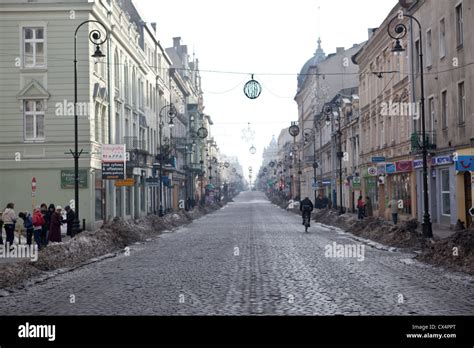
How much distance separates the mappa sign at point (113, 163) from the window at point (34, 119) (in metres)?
5.94

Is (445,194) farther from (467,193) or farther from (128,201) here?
(128,201)

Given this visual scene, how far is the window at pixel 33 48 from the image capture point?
35656mm

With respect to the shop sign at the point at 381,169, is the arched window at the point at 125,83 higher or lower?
higher

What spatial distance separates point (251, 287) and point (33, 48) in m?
26.5

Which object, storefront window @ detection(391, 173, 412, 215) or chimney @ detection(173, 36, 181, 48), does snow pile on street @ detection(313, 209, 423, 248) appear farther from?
chimney @ detection(173, 36, 181, 48)

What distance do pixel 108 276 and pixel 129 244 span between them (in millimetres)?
11585

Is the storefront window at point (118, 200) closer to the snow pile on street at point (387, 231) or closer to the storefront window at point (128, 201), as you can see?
the storefront window at point (128, 201)

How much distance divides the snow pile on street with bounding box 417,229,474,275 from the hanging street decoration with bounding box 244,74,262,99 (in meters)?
10.1

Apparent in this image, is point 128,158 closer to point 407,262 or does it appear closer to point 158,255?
point 158,255

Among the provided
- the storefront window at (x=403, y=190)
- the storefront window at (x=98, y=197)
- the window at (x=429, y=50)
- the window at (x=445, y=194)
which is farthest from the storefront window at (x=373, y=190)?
the storefront window at (x=98, y=197)

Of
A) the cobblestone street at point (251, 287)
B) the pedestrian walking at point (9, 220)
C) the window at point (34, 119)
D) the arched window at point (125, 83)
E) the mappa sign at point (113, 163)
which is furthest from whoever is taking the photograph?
the arched window at point (125, 83)

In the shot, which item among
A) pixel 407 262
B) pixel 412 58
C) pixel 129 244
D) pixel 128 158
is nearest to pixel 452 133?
pixel 412 58
